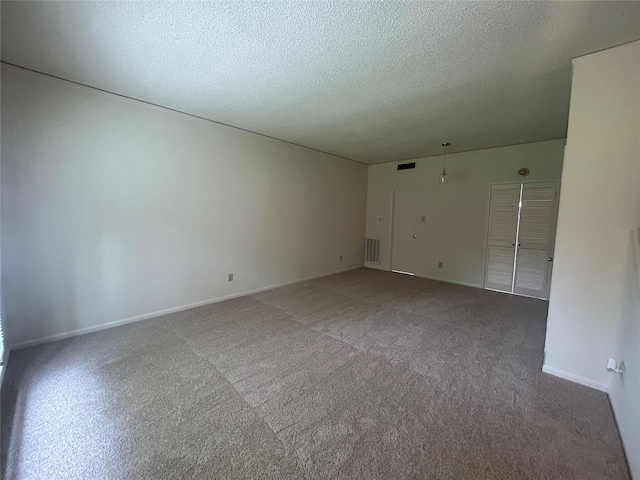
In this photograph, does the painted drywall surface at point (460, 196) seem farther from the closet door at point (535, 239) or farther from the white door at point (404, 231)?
the closet door at point (535, 239)

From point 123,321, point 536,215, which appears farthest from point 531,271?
point 123,321

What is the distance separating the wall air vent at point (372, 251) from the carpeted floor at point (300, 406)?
3389 millimetres

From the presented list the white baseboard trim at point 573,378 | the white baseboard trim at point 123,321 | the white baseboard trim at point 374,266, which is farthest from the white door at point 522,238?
the white baseboard trim at point 123,321

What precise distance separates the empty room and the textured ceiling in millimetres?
20

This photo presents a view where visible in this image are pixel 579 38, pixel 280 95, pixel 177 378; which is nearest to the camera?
pixel 579 38

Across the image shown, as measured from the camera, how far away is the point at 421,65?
2229mm

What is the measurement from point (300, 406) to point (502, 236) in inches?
183

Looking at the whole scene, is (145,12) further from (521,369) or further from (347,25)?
(521,369)

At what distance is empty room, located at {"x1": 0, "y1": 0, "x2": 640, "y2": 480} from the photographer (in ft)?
5.21

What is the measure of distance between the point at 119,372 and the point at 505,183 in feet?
19.4

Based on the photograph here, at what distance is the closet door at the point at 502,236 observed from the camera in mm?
4645

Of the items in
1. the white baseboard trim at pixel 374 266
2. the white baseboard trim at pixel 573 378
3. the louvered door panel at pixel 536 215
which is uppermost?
the louvered door panel at pixel 536 215

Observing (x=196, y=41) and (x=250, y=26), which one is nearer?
(x=250, y=26)

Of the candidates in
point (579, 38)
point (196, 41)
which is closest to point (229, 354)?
point (196, 41)
